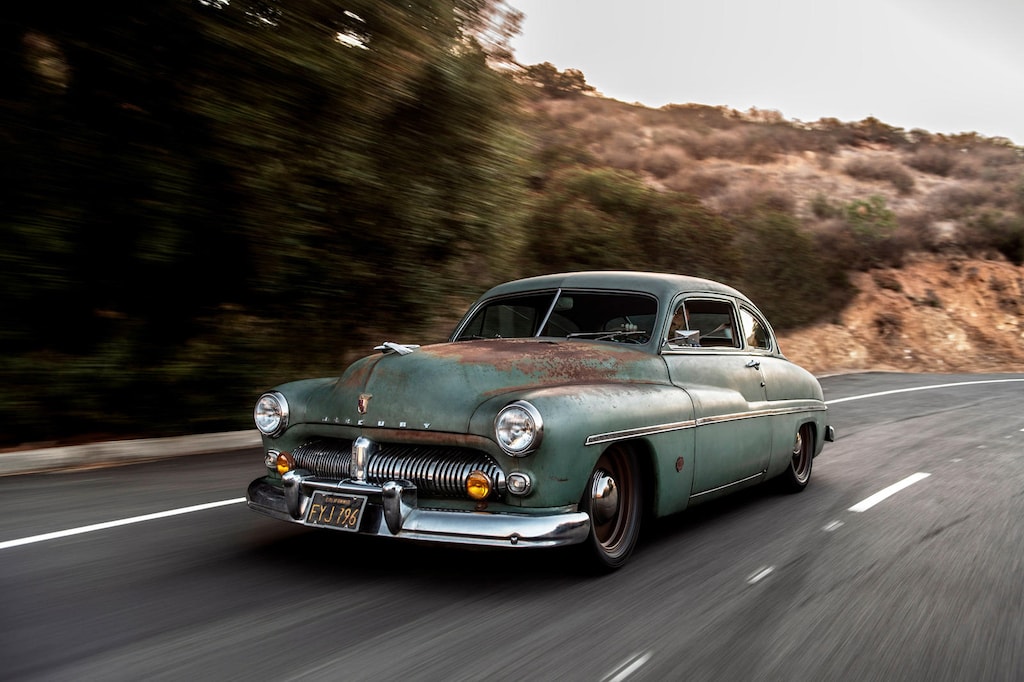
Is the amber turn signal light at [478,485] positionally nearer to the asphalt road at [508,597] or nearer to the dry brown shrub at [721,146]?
the asphalt road at [508,597]

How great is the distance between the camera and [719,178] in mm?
40625

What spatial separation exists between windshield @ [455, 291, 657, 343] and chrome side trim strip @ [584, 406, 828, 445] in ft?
1.98

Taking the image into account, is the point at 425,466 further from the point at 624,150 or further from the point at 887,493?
the point at 624,150

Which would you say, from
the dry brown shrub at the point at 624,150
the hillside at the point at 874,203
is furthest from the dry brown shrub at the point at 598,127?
the dry brown shrub at the point at 624,150

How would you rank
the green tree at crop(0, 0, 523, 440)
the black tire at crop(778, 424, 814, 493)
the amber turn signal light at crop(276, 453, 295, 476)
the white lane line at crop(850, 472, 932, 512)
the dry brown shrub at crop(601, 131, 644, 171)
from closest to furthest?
the amber turn signal light at crop(276, 453, 295, 476)
the white lane line at crop(850, 472, 932, 512)
the black tire at crop(778, 424, 814, 493)
the green tree at crop(0, 0, 523, 440)
the dry brown shrub at crop(601, 131, 644, 171)

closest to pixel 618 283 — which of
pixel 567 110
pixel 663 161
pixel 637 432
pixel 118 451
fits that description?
pixel 637 432

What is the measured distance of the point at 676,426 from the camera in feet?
15.9

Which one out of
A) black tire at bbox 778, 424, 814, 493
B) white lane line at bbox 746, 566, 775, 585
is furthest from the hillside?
white lane line at bbox 746, 566, 775, 585

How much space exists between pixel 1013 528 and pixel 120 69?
782 centimetres

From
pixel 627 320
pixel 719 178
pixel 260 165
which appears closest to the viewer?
pixel 627 320

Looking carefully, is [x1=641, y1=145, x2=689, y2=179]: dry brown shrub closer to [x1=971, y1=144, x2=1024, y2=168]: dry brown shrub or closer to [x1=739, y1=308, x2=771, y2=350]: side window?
[x1=971, y1=144, x2=1024, y2=168]: dry brown shrub

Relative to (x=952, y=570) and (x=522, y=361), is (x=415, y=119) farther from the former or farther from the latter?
(x=952, y=570)

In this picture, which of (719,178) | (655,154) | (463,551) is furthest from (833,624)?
(655,154)

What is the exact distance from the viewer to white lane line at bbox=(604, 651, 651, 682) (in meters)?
3.12
